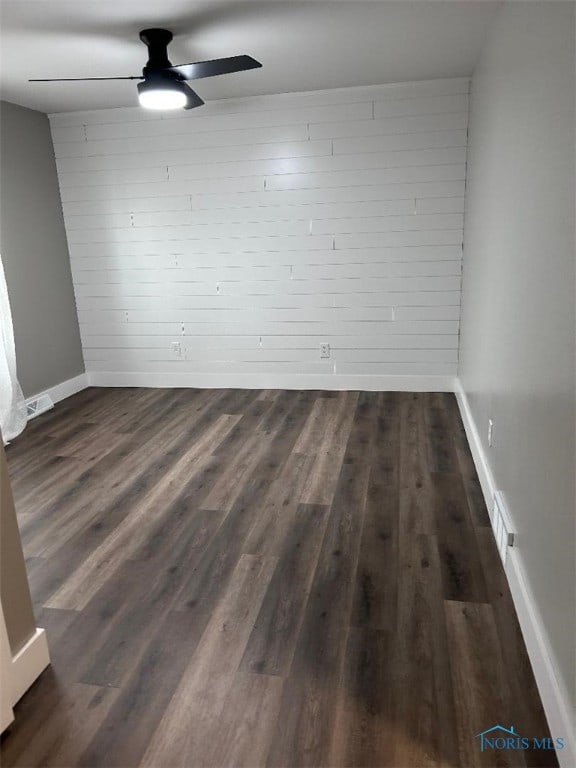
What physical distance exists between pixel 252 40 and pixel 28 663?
3.26 metres

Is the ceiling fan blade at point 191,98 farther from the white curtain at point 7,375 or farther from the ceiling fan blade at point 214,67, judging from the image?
the white curtain at point 7,375

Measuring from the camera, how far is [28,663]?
6.15 feet

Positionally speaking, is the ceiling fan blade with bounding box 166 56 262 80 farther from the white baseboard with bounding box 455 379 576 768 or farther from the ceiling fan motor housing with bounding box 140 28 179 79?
the white baseboard with bounding box 455 379 576 768

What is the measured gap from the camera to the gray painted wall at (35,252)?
4.50m

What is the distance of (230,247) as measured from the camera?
16.3 ft

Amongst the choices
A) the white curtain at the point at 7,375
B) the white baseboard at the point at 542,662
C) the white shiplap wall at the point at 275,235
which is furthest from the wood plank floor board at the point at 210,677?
the white shiplap wall at the point at 275,235

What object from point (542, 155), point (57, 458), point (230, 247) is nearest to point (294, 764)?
point (542, 155)

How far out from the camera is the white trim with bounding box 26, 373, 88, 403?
16.3 ft

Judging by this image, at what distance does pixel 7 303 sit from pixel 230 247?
6.25 ft

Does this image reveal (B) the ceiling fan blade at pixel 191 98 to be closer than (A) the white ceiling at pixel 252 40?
No

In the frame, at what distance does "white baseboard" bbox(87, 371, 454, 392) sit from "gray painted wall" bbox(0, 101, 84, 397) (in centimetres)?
52

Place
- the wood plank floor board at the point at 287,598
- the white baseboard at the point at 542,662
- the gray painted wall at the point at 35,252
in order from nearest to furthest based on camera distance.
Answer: the white baseboard at the point at 542,662 < the wood plank floor board at the point at 287,598 < the gray painted wall at the point at 35,252
